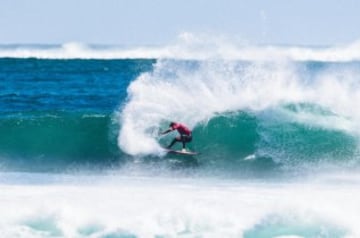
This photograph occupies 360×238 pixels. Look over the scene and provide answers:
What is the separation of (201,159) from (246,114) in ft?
9.06

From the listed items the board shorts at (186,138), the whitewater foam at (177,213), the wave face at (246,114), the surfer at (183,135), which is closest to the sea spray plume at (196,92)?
the wave face at (246,114)

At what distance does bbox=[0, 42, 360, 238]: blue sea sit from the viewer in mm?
12031

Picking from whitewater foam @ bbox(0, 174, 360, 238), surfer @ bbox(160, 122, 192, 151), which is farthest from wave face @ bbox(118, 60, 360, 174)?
whitewater foam @ bbox(0, 174, 360, 238)

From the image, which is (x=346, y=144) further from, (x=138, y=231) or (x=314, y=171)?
(x=138, y=231)

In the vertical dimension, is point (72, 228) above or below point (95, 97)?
below

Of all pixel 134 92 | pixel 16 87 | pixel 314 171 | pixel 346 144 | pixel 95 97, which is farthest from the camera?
pixel 16 87

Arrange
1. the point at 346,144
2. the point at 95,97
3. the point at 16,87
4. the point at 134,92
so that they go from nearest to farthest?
1. the point at 346,144
2. the point at 134,92
3. the point at 95,97
4. the point at 16,87

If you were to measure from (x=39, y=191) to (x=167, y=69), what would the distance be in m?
7.19

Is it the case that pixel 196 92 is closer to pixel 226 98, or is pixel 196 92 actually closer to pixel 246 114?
pixel 226 98

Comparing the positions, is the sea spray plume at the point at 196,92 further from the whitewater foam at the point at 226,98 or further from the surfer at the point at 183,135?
the surfer at the point at 183,135

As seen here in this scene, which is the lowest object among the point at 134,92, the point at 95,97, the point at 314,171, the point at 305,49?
the point at 314,171

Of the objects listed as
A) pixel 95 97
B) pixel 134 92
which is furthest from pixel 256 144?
pixel 95 97

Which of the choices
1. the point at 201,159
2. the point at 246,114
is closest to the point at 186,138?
the point at 201,159

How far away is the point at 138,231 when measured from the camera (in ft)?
38.6
